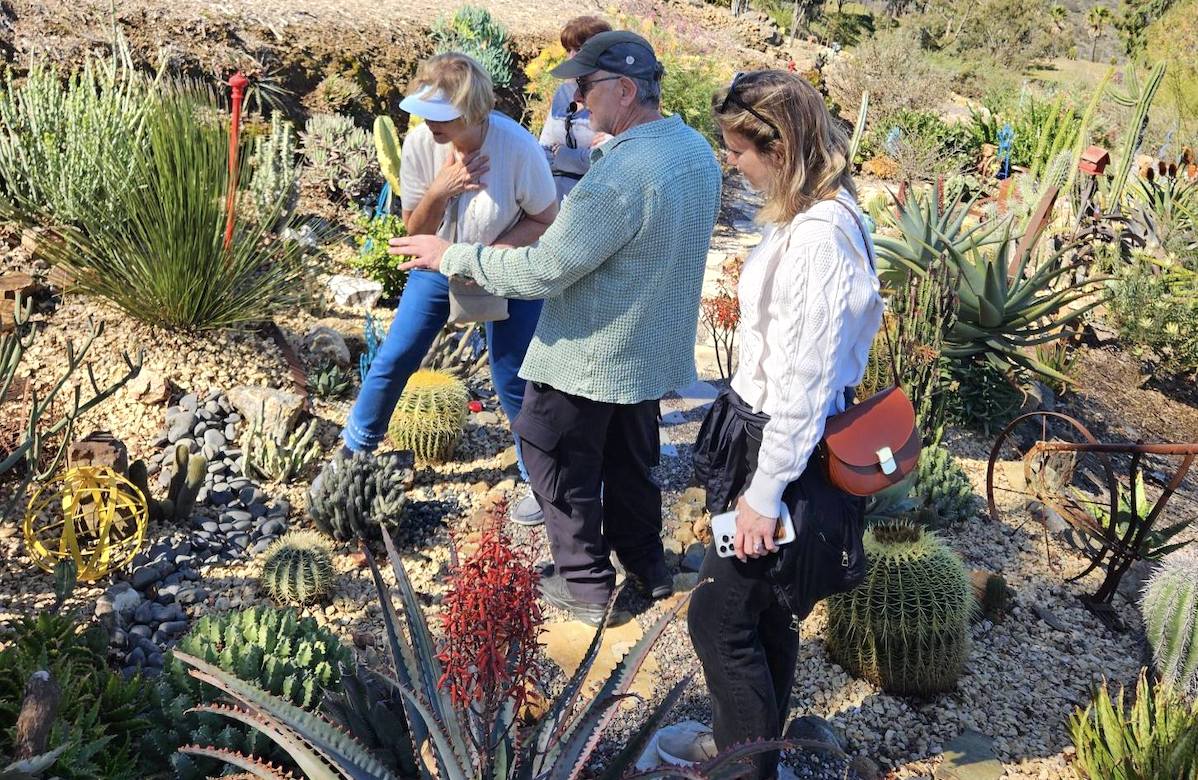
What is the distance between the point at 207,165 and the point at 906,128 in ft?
37.5

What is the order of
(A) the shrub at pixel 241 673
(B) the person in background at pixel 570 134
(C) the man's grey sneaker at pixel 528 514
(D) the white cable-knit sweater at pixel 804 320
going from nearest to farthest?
(D) the white cable-knit sweater at pixel 804 320
(A) the shrub at pixel 241 673
(C) the man's grey sneaker at pixel 528 514
(B) the person in background at pixel 570 134

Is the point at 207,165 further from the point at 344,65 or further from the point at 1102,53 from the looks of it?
the point at 1102,53

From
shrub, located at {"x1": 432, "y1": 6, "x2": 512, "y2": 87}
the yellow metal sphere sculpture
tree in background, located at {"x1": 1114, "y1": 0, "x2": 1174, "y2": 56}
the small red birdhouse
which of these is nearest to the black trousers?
the yellow metal sphere sculpture

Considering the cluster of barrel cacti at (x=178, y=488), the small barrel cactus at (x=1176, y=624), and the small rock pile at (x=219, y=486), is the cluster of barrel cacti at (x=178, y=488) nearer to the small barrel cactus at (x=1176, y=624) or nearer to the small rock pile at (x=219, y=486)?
the small rock pile at (x=219, y=486)

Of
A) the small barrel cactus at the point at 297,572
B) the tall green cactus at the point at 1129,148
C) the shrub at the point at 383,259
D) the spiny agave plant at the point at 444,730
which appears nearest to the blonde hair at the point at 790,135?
the spiny agave plant at the point at 444,730

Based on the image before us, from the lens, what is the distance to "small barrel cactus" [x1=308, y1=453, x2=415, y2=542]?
348 cm

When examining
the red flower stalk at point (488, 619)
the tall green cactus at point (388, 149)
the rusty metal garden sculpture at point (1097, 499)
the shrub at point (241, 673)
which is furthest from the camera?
the tall green cactus at point (388, 149)

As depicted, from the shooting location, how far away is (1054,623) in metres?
3.44

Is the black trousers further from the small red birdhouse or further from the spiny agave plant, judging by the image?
the small red birdhouse

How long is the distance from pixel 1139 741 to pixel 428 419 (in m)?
2.77

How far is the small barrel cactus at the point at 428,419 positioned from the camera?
4082 millimetres

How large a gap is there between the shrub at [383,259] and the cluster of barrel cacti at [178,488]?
235cm

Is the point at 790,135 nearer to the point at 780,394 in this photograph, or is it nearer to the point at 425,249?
the point at 780,394

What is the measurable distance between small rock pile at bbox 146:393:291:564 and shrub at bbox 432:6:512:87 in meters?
7.26
